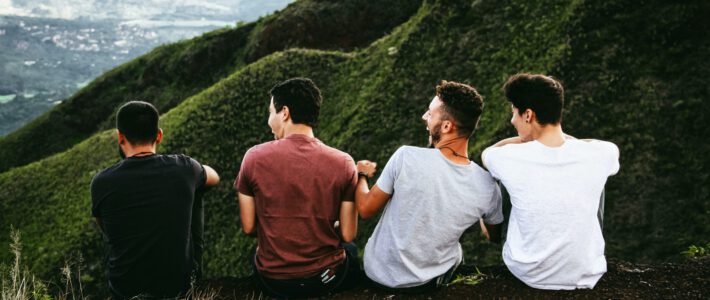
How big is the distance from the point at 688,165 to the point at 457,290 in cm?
944

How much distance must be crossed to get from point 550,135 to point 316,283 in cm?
266

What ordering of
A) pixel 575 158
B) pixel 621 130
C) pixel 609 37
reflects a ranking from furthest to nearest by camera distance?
pixel 609 37, pixel 621 130, pixel 575 158

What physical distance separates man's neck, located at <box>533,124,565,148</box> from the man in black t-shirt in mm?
3388

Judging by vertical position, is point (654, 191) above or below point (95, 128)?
above

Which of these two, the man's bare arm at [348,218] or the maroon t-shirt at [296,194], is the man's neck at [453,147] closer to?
the maroon t-shirt at [296,194]

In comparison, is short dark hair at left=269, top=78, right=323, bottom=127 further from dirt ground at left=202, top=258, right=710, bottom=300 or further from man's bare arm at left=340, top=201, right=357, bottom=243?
dirt ground at left=202, top=258, right=710, bottom=300

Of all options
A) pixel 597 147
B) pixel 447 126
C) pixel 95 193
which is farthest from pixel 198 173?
pixel 597 147

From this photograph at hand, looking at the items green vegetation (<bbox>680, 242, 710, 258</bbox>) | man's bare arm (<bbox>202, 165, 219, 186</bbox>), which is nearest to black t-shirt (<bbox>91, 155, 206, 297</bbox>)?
man's bare arm (<bbox>202, 165, 219, 186</bbox>)

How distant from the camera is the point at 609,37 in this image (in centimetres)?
1597

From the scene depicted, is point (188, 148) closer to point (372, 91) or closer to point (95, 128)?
point (372, 91)

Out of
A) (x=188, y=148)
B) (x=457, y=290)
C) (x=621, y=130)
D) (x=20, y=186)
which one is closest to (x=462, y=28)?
(x=621, y=130)

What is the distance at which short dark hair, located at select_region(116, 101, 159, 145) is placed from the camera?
5.22m

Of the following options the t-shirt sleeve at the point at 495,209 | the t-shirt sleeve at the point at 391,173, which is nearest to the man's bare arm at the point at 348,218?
the t-shirt sleeve at the point at 391,173

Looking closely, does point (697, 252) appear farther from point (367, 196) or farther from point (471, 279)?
point (367, 196)
